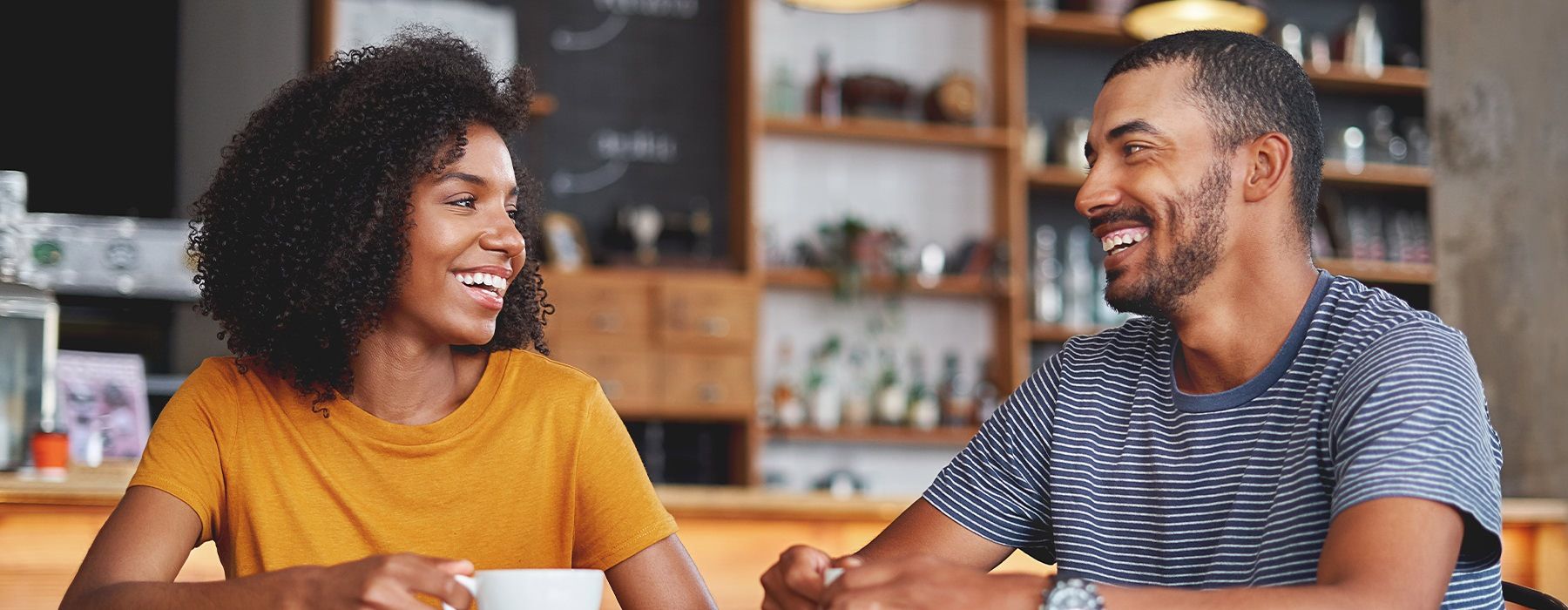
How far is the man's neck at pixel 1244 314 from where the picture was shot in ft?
5.17

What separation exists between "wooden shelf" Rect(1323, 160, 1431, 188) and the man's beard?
16.9ft

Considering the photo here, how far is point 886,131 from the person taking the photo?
601cm

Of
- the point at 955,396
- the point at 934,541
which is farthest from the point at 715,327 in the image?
the point at 934,541

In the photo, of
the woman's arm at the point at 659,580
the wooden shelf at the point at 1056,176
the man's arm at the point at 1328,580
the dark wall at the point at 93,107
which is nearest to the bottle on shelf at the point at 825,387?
the wooden shelf at the point at 1056,176

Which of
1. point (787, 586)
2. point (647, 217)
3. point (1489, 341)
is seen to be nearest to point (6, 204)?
point (787, 586)

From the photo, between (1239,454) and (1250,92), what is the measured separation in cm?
38

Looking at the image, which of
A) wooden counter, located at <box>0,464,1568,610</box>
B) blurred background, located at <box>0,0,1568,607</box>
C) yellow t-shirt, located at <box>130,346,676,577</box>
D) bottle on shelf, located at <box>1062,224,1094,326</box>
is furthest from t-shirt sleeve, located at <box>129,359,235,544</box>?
bottle on shelf, located at <box>1062,224,1094,326</box>

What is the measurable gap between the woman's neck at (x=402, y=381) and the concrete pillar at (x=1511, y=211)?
3.15 m

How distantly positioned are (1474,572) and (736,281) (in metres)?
4.34

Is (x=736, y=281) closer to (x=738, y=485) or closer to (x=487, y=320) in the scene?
(x=738, y=485)

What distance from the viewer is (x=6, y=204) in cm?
260

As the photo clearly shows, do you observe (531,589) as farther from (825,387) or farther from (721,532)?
(825,387)

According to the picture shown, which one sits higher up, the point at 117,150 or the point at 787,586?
the point at 117,150

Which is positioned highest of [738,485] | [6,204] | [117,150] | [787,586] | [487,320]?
[117,150]
